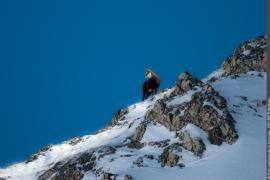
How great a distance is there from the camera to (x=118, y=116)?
49.0 metres

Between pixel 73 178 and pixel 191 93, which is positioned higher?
pixel 191 93

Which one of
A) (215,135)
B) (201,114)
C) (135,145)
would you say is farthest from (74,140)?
(215,135)

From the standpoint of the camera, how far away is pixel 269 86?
17.7 metres

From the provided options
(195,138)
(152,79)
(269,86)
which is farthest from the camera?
(152,79)

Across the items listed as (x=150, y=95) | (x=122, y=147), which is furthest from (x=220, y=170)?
(x=150, y=95)

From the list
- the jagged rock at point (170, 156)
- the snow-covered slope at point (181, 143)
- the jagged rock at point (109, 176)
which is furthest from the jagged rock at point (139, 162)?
the jagged rock at point (109, 176)

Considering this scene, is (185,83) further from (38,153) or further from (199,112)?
(38,153)

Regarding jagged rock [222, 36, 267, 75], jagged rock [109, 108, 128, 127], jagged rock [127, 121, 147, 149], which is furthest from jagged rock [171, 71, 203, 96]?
jagged rock [222, 36, 267, 75]

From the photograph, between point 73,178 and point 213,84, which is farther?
point 213,84

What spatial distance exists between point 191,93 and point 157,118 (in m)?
3.01

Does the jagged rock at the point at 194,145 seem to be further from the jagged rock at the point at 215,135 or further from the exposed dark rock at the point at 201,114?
the exposed dark rock at the point at 201,114

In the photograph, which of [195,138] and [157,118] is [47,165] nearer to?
[157,118]

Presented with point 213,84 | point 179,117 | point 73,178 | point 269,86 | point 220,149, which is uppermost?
point 213,84

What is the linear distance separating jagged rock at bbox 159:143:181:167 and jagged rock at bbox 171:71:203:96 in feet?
23.6
